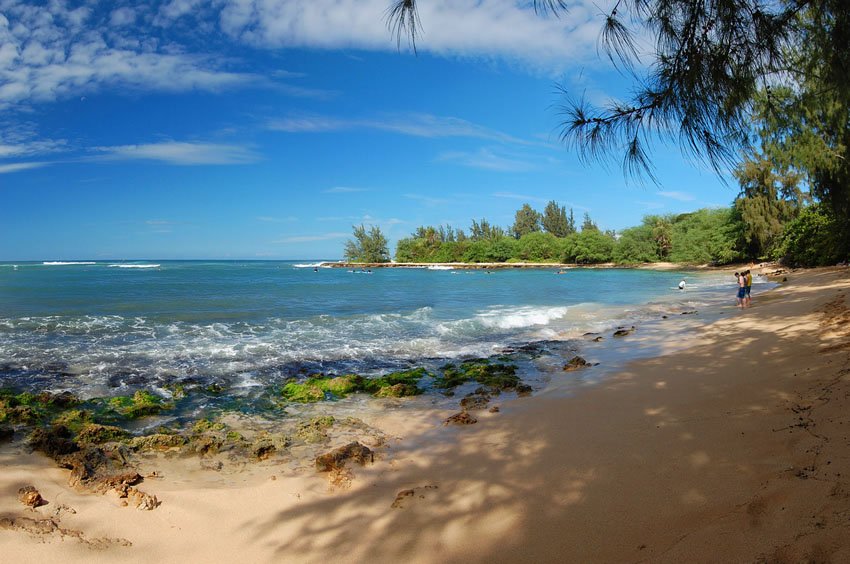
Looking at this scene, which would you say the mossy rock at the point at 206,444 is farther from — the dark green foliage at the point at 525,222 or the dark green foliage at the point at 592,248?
the dark green foliage at the point at 525,222

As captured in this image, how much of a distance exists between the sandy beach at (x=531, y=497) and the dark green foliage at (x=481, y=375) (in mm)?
2453

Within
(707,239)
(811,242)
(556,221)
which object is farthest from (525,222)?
(811,242)

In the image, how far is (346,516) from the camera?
3.84 meters

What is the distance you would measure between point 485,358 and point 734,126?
8.10 metres

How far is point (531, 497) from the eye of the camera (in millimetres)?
3848

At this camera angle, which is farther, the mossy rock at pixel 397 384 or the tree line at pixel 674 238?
the tree line at pixel 674 238

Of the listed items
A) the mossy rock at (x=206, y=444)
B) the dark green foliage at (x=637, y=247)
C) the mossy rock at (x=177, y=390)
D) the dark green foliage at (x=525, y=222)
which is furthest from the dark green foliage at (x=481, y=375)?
the dark green foliage at (x=525, y=222)

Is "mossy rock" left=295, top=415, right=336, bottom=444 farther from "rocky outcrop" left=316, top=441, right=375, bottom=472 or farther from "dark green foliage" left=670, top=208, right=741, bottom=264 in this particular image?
"dark green foliage" left=670, top=208, right=741, bottom=264

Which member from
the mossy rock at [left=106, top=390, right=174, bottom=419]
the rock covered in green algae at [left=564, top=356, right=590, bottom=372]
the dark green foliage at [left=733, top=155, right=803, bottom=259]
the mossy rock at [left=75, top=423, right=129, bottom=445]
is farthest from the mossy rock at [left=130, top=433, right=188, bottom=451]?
the dark green foliage at [left=733, top=155, right=803, bottom=259]

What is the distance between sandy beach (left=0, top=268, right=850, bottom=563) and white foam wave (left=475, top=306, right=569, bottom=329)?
11.4 m

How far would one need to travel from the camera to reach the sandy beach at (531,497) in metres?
2.91

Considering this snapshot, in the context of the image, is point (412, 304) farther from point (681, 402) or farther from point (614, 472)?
point (614, 472)

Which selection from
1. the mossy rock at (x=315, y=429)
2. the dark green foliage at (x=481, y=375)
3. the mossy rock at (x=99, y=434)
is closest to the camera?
the mossy rock at (x=99, y=434)

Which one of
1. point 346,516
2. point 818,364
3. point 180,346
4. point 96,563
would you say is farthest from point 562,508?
point 180,346
